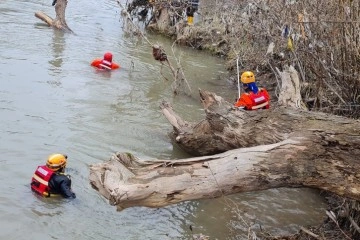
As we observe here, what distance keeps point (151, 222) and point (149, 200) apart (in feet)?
5.94

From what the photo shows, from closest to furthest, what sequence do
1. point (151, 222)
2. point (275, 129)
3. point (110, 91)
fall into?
1. point (275, 129)
2. point (151, 222)
3. point (110, 91)

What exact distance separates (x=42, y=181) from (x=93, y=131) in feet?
9.06

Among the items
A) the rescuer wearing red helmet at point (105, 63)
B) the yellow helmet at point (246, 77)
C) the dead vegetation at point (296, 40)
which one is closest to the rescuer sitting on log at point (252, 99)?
the yellow helmet at point (246, 77)

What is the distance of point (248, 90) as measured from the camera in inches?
376

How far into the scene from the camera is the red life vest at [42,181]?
6.79 m

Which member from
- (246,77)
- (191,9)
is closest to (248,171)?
(246,77)

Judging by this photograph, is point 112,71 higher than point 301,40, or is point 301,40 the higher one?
point 301,40

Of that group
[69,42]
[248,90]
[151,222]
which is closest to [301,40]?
[248,90]

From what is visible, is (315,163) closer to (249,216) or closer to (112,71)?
(249,216)

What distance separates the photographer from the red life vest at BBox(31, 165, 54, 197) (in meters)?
6.79

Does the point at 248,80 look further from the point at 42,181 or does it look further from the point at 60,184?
the point at 42,181

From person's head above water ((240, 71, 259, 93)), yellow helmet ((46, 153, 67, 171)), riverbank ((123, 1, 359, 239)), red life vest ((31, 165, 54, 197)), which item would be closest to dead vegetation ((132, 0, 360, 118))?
riverbank ((123, 1, 359, 239))

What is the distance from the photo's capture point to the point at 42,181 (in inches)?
269

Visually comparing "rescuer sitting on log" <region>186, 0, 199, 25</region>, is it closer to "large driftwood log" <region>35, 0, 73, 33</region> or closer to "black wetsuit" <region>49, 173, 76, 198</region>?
"large driftwood log" <region>35, 0, 73, 33</region>
